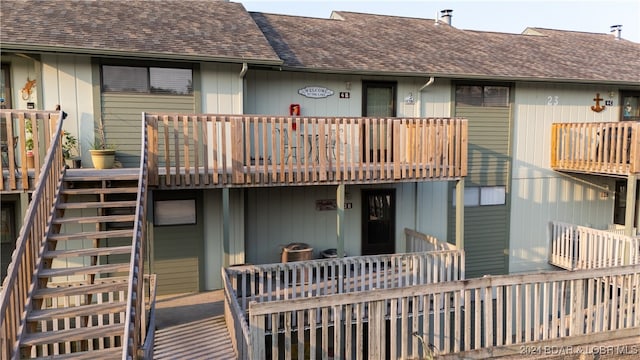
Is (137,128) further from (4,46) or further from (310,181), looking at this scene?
(310,181)

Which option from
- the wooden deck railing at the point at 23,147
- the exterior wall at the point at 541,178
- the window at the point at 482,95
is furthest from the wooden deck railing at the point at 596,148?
the wooden deck railing at the point at 23,147

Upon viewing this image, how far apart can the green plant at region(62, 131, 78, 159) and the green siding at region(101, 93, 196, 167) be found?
58 centimetres

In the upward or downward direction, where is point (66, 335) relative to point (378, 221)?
downward

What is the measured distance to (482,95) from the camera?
11445 mm

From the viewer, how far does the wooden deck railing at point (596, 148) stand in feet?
32.7

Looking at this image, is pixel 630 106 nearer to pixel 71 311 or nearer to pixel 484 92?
pixel 484 92

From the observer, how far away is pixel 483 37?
45.7 ft

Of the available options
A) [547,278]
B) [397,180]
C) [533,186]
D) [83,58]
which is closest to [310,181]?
[397,180]

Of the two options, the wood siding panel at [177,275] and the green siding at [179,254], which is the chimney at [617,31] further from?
the wood siding panel at [177,275]

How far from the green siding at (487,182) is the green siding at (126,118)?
731cm

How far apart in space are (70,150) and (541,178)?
1126cm

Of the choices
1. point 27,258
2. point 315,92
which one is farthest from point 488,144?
point 27,258

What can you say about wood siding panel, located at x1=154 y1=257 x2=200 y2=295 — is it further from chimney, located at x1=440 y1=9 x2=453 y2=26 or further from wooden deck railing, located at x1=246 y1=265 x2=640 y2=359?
chimney, located at x1=440 y1=9 x2=453 y2=26

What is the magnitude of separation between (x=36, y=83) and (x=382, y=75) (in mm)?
7006
